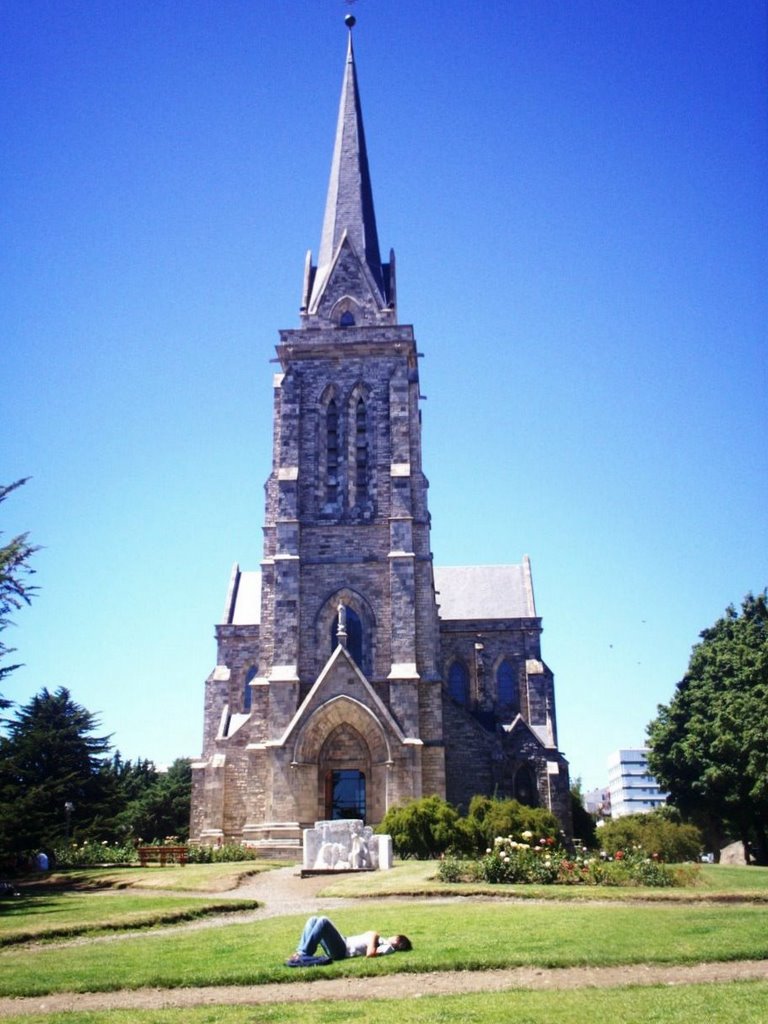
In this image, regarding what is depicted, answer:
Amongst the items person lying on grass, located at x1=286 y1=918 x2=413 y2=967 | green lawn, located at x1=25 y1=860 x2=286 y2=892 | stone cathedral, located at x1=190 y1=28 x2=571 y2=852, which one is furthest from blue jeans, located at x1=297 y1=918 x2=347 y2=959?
stone cathedral, located at x1=190 y1=28 x2=571 y2=852

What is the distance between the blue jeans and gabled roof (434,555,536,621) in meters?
33.5

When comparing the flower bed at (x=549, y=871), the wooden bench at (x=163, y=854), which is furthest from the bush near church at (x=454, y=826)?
the wooden bench at (x=163, y=854)

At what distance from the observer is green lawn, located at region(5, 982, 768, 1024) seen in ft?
24.9

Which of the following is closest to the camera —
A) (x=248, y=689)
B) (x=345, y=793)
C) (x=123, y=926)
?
(x=123, y=926)

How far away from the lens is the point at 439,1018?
767 centimetres

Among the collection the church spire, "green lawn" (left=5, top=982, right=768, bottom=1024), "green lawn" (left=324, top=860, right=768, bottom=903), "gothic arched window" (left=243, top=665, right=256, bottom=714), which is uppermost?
the church spire

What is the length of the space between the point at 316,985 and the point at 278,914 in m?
6.71

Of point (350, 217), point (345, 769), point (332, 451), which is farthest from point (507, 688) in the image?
point (350, 217)

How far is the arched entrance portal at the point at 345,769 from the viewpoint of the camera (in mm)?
32094

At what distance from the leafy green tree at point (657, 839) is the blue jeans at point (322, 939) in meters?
16.2

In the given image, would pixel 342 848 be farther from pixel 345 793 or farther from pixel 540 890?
pixel 345 793

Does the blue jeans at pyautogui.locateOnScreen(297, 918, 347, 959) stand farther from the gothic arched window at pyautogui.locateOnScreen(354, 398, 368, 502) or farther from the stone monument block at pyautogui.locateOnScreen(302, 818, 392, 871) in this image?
the gothic arched window at pyautogui.locateOnScreen(354, 398, 368, 502)

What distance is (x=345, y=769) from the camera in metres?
32.3

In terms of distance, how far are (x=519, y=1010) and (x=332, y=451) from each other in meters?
29.3
